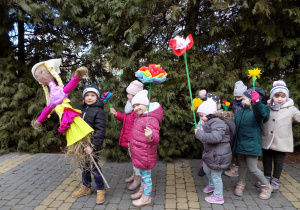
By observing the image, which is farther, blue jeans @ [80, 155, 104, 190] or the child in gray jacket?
blue jeans @ [80, 155, 104, 190]

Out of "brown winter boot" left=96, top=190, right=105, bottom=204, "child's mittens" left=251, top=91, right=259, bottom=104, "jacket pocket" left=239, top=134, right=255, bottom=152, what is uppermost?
"child's mittens" left=251, top=91, right=259, bottom=104

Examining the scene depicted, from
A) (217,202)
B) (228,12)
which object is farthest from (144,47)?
(217,202)

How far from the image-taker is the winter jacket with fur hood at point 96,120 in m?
3.29

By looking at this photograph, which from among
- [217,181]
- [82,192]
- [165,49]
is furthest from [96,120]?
[165,49]

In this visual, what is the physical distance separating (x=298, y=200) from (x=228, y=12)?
4.00 m

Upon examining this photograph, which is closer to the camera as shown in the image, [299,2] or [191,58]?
[299,2]

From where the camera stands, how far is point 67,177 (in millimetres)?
4363

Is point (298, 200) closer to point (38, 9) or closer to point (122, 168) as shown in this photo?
point (122, 168)

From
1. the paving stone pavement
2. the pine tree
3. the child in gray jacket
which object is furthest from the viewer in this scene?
the pine tree

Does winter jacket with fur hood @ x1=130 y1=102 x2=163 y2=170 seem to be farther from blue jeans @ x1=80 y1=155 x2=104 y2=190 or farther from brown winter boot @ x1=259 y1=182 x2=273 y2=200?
brown winter boot @ x1=259 y1=182 x2=273 y2=200

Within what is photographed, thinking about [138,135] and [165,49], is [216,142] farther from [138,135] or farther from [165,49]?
[165,49]

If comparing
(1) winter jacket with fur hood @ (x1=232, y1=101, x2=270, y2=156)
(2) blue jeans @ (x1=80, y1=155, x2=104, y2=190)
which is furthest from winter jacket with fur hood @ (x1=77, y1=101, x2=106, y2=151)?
(1) winter jacket with fur hood @ (x1=232, y1=101, x2=270, y2=156)

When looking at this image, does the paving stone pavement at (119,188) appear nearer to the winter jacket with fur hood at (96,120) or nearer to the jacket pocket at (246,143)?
the jacket pocket at (246,143)

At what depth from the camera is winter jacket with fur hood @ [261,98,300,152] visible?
3.46 meters
